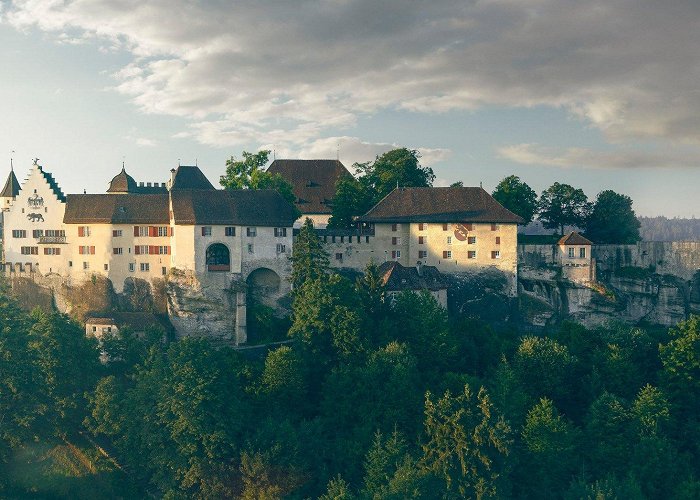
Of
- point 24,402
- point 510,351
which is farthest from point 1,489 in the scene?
point 510,351

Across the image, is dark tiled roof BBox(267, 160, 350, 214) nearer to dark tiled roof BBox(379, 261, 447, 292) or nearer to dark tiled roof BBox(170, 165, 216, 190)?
dark tiled roof BBox(170, 165, 216, 190)

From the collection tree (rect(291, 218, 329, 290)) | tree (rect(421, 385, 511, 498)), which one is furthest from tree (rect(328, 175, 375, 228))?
tree (rect(421, 385, 511, 498))

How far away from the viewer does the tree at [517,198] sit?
8125 centimetres

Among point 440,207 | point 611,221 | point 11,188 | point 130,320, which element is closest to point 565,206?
point 611,221

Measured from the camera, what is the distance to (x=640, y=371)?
60688 millimetres

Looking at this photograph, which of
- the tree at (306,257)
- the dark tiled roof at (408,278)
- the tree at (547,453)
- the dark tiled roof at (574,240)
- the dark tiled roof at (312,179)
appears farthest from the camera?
the dark tiled roof at (312,179)

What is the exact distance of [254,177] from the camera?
7944 centimetres

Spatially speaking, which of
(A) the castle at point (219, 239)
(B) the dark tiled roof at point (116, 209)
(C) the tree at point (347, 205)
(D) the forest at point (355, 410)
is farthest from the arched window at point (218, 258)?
(C) the tree at point (347, 205)

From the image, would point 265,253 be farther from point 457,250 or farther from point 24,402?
point 24,402

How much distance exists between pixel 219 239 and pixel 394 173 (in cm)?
2291

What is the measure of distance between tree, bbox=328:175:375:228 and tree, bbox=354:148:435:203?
2417 mm

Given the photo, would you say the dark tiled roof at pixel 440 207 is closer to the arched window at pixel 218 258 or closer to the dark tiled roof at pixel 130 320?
the arched window at pixel 218 258

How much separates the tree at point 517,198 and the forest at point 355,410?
1890 cm

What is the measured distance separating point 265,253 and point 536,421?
2989 centimetres
